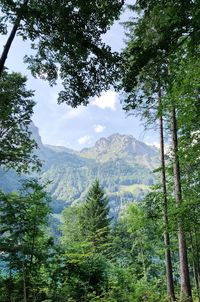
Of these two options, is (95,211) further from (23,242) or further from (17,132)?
(23,242)

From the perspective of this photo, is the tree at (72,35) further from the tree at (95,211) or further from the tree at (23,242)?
the tree at (95,211)

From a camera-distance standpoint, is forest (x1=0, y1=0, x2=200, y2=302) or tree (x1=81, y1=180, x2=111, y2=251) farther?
tree (x1=81, y1=180, x2=111, y2=251)

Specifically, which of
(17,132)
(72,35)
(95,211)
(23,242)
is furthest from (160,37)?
(95,211)

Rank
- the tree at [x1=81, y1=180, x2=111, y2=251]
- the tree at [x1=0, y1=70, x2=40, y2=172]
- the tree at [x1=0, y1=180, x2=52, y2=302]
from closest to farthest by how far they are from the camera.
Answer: the tree at [x1=0, y1=180, x2=52, y2=302] → the tree at [x1=0, y1=70, x2=40, y2=172] → the tree at [x1=81, y1=180, x2=111, y2=251]

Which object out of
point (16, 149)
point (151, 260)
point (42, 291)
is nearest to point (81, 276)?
point (42, 291)

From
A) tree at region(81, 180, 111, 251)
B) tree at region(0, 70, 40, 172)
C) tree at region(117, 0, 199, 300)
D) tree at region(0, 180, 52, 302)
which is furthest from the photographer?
tree at region(81, 180, 111, 251)

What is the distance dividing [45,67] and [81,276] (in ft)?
17.3

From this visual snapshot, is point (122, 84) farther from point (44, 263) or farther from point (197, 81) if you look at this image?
point (44, 263)

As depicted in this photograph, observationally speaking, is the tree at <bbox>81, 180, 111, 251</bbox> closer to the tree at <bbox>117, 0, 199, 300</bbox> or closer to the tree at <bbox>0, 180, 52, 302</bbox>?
the tree at <bbox>0, 180, 52, 302</bbox>

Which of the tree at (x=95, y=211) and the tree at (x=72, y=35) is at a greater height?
the tree at (x=95, y=211)

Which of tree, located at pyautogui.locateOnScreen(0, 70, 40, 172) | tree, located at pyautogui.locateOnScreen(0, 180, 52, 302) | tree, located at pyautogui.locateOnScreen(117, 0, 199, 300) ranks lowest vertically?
tree, located at pyautogui.locateOnScreen(0, 180, 52, 302)

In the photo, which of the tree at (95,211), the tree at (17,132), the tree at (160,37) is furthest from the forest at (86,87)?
the tree at (95,211)

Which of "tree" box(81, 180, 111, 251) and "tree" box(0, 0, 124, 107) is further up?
"tree" box(81, 180, 111, 251)

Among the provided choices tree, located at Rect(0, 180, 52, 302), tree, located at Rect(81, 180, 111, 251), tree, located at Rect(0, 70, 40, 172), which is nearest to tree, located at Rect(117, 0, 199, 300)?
tree, located at Rect(0, 180, 52, 302)
